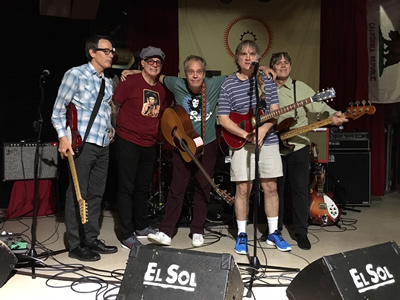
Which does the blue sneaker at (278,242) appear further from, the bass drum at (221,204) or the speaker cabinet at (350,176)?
the speaker cabinet at (350,176)

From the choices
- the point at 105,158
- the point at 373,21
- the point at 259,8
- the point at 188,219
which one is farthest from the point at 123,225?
the point at 373,21

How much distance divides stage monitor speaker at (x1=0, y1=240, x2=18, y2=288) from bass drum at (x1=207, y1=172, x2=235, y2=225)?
2040 millimetres

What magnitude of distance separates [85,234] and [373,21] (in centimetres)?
405

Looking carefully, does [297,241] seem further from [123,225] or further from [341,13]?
[341,13]

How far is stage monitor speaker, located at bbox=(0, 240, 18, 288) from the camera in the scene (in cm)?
246

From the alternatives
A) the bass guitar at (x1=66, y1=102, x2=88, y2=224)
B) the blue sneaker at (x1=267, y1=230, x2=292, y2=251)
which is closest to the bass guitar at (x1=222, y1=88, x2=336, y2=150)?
the blue sneaker at (x1=267, y1=230, x2=292, y2=251)

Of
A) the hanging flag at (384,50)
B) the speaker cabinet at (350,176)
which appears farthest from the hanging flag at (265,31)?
the speaker cabinet at (350,176)

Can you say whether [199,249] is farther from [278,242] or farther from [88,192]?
[88,192]

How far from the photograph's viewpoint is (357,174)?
15.4 ft

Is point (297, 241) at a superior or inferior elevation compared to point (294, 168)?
inferior

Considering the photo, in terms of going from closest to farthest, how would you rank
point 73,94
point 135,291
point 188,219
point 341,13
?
1. point 135,291
2. point 73,94
3. point 188,219
4. point 341,13

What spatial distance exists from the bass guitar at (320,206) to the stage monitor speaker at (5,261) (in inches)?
106

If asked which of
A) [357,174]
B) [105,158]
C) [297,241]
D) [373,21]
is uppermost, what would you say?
[373,21]

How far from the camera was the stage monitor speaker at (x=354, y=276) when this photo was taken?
73.1 inches
